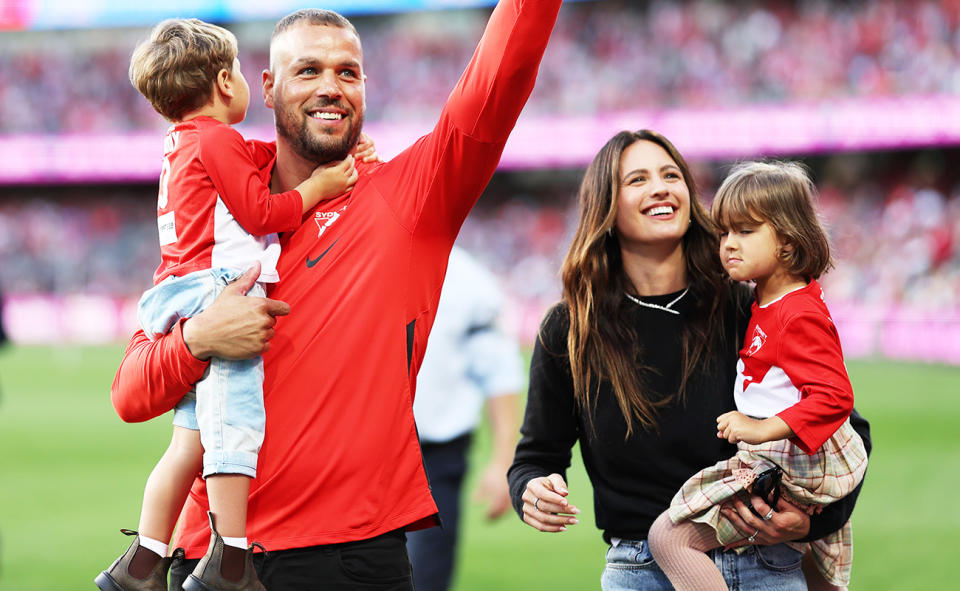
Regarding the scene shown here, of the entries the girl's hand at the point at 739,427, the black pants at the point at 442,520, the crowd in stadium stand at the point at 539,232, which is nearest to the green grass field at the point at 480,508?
the black pants at the point at 442,520

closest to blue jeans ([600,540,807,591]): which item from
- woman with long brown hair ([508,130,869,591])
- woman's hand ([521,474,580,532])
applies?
woman with long brown hair ([508,130,869,591])

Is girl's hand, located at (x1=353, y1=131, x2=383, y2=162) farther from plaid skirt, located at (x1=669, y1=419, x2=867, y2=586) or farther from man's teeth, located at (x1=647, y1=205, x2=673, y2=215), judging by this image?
plaid skirt, located at (x1=669, y1=419, x2=867, y2=586)

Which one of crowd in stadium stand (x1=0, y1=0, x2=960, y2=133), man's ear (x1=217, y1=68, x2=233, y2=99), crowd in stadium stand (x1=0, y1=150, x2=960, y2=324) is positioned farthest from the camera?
crowd in stadium stand (x1=0, y1=0, x2=960, y2=133)

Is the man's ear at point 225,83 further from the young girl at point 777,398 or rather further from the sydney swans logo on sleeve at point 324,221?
the young girl at point 777,398

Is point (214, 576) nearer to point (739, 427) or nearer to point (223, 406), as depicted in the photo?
point (223, 406)

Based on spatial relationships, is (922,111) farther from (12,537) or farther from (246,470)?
(246,470)

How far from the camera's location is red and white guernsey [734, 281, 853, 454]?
268 cm

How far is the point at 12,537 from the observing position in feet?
29.3

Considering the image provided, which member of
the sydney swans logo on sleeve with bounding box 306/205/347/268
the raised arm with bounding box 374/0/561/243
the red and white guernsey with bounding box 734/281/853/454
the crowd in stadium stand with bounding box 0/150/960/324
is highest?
the crowd in stadium stand with bounding box 0/150/960/324

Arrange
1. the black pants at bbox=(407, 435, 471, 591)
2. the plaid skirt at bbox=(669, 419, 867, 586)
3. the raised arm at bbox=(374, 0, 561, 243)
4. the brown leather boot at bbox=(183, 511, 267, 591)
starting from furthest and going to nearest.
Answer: the black pants at bbox=(407, 435, 471, 591) → the plaid skirt at bbox=(669, 419, 867, 586) → the raised arm at bbox=(374, 0, 561, 243) → the brown leather boot at bbox=(183, 511, 267, 591)

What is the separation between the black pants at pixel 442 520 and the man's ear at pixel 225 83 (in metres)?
2.25

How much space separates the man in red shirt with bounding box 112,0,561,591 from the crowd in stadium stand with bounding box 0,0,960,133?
25.6 metres

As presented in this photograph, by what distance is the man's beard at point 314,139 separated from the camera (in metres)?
2.85

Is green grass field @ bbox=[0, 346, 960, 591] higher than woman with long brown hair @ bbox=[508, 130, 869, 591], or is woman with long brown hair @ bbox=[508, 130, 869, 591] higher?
woman with long brown hair @ bbox=[508, 130, 869, 591]
